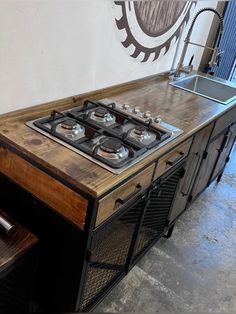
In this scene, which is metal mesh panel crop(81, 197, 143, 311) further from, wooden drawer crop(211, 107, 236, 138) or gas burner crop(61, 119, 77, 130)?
wooden drawer crop(211, 107, 236, 138)

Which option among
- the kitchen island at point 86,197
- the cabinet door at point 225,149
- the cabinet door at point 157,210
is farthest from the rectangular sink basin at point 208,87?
the cabinet door at point 157,210

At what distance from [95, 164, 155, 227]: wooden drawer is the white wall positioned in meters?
0.62

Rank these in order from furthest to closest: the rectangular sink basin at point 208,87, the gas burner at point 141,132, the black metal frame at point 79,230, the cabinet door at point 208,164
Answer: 1. the rectangular sink basin at point 208,87
2. the cabinet door at point 208,164
3. the gas burner at point 141,132
4. the black metal frame at point 79,230

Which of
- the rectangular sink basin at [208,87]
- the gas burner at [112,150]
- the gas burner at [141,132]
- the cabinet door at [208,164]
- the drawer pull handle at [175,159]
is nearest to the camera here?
the gas burner at [112,150]

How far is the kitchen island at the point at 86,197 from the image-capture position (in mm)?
1208

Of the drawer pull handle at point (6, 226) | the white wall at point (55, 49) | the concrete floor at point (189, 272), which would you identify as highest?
the white wall at point (55, 49)

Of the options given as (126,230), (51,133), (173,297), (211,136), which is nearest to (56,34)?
(51,133)

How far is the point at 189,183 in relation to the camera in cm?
216

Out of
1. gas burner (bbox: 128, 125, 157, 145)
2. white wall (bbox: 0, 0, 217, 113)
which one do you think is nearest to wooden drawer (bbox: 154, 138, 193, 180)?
gas burner (bbox: 128, 125, 157, 145)

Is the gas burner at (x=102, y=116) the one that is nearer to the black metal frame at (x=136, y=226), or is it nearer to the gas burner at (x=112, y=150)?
the gas burner at (x=112, y=150)

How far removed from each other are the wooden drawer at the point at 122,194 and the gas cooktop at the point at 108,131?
8 cm

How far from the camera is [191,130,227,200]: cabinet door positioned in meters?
2.25

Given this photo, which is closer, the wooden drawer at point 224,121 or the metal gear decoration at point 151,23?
the metal gear decoration at point 151,23

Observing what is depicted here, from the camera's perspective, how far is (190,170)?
6.73ft
